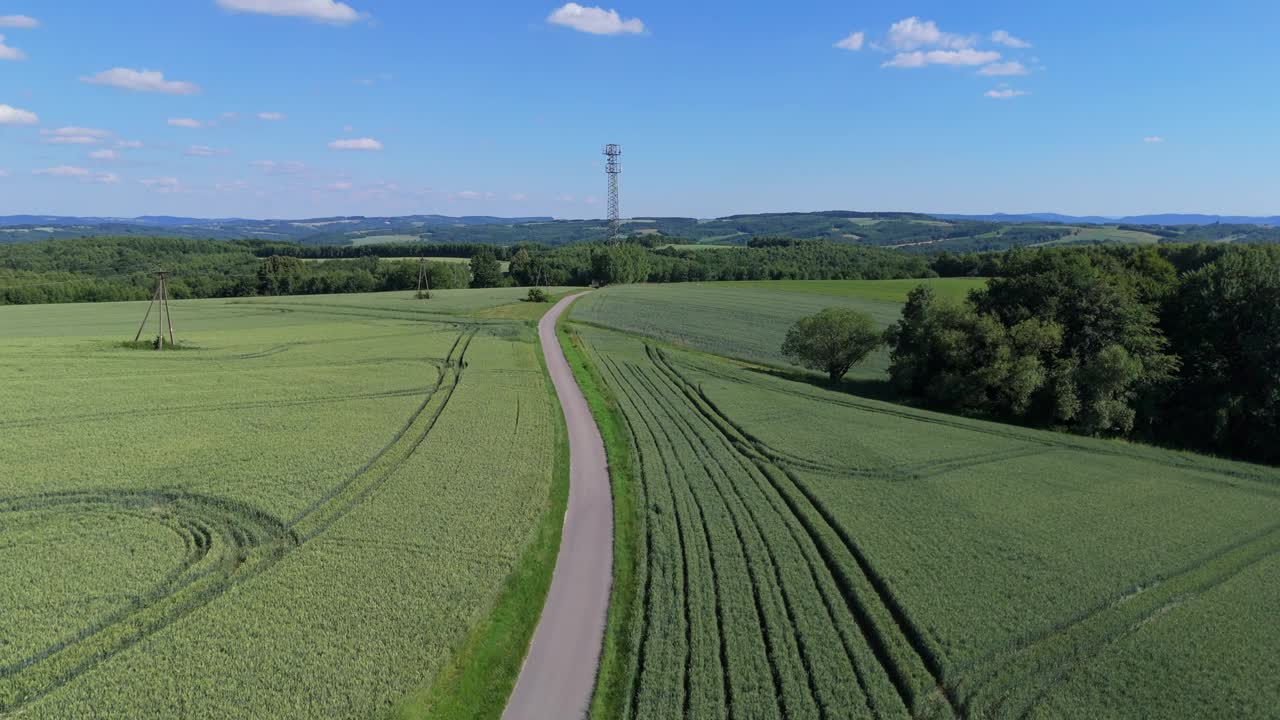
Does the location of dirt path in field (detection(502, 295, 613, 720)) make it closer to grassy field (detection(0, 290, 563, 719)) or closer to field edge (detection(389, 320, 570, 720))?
field edge (detection(389, 320, 570, 720))

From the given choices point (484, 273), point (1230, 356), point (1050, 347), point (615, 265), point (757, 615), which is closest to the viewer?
point (757, 615)

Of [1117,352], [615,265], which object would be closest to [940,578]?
[1117,352]

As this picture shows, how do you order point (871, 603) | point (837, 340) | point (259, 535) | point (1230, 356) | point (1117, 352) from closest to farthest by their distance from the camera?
1. point (871, 603)
2. point (259, 535)
3. point (1117, 352)
4. point (1230, 356)
5. point (837, 340)

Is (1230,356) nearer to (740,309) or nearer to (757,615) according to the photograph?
(757,615)

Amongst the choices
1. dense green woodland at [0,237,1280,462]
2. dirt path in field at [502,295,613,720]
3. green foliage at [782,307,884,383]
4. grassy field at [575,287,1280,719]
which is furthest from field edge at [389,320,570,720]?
green foliage at [782,307,884,383]

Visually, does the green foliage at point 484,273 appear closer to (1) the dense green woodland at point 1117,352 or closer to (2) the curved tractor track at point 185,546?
(1) the dense green woodland at point 1117,352

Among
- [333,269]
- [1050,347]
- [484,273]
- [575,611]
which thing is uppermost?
[333,269]
